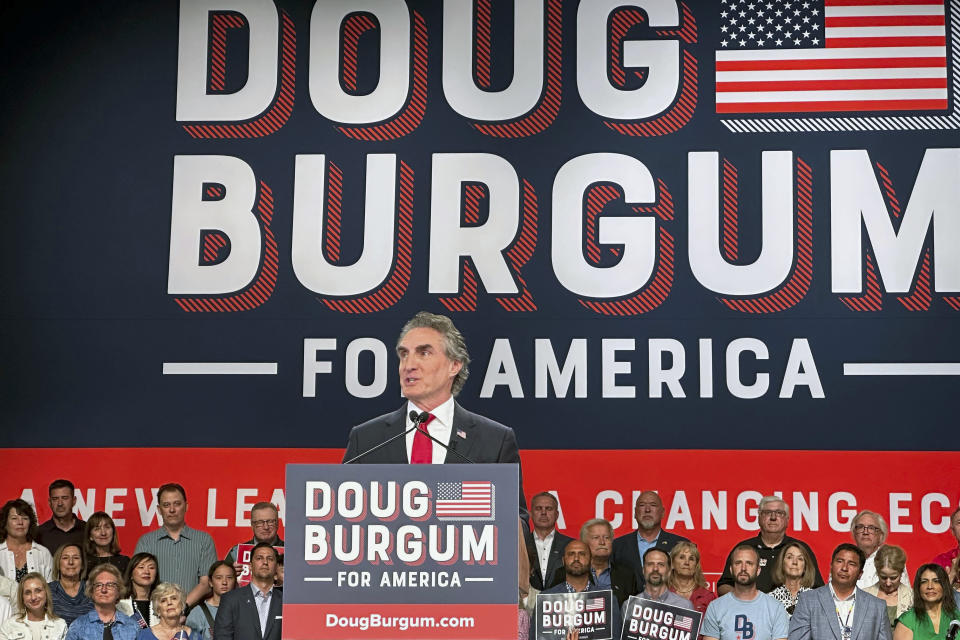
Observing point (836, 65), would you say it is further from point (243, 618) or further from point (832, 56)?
point (243, 618)

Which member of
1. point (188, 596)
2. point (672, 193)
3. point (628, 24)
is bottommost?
point (188, 596)

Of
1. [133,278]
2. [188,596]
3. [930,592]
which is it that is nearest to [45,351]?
[133,278]

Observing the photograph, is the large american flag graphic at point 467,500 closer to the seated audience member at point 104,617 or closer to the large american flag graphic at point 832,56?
the seated audience member at point 104,617

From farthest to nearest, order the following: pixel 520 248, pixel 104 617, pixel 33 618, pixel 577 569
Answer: pixel 520 248 < pixel 577 569 < pixel 33 618 < pixel 104 617

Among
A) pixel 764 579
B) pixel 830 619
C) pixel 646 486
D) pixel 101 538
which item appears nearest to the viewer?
pixel 830 619

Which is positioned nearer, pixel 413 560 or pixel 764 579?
pixel 413 560

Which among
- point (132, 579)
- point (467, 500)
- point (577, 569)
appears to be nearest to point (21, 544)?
point (132, 579)

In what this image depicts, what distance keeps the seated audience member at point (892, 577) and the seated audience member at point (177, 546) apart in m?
4.12

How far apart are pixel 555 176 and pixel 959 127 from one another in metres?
2.91

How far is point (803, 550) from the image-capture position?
7648 mm

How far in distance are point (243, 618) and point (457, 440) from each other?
248 centimetres

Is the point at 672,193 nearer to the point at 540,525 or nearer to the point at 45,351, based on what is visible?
the point at 540,525

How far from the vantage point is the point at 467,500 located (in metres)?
3.66

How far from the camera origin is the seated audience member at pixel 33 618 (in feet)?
24.0
